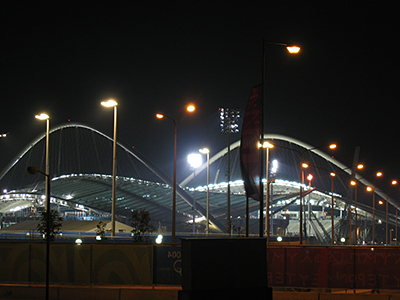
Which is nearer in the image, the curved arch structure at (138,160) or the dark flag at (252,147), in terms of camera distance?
the dark flag at (252,147)

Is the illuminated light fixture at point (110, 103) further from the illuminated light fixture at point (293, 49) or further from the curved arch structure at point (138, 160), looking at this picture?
the curved arch structure at point (138, 160)

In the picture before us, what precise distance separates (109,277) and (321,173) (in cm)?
12776

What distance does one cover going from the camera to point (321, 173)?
141875 millimetres

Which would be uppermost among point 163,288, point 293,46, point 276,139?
point 276,139

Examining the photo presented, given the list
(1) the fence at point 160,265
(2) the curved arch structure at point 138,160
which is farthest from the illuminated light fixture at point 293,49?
(2) the curved arch structure at point 138,160

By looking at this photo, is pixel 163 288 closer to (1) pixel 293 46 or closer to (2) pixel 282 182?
(1) pixel 293 46

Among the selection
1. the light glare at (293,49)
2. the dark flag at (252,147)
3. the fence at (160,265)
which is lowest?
the fence at (160,265)

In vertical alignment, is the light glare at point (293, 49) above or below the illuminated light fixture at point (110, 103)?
below

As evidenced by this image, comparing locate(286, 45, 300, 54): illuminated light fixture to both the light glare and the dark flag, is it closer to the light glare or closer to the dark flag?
the light glare

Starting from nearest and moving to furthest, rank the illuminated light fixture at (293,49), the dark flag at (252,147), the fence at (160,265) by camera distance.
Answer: the fence at (160,265) < the dark flag at (252,147) < the illuminated light fixture at (293,49)

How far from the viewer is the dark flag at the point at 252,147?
19.3m

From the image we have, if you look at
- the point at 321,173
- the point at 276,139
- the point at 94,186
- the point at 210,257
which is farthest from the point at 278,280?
the point at 321,173

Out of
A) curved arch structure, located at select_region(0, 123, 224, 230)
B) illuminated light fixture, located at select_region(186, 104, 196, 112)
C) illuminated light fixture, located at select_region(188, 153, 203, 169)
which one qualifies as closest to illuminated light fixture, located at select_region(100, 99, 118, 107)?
illuminated light fixture, located at select_region(186, 104, 196, 112)

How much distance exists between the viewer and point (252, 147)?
64.4 feet
